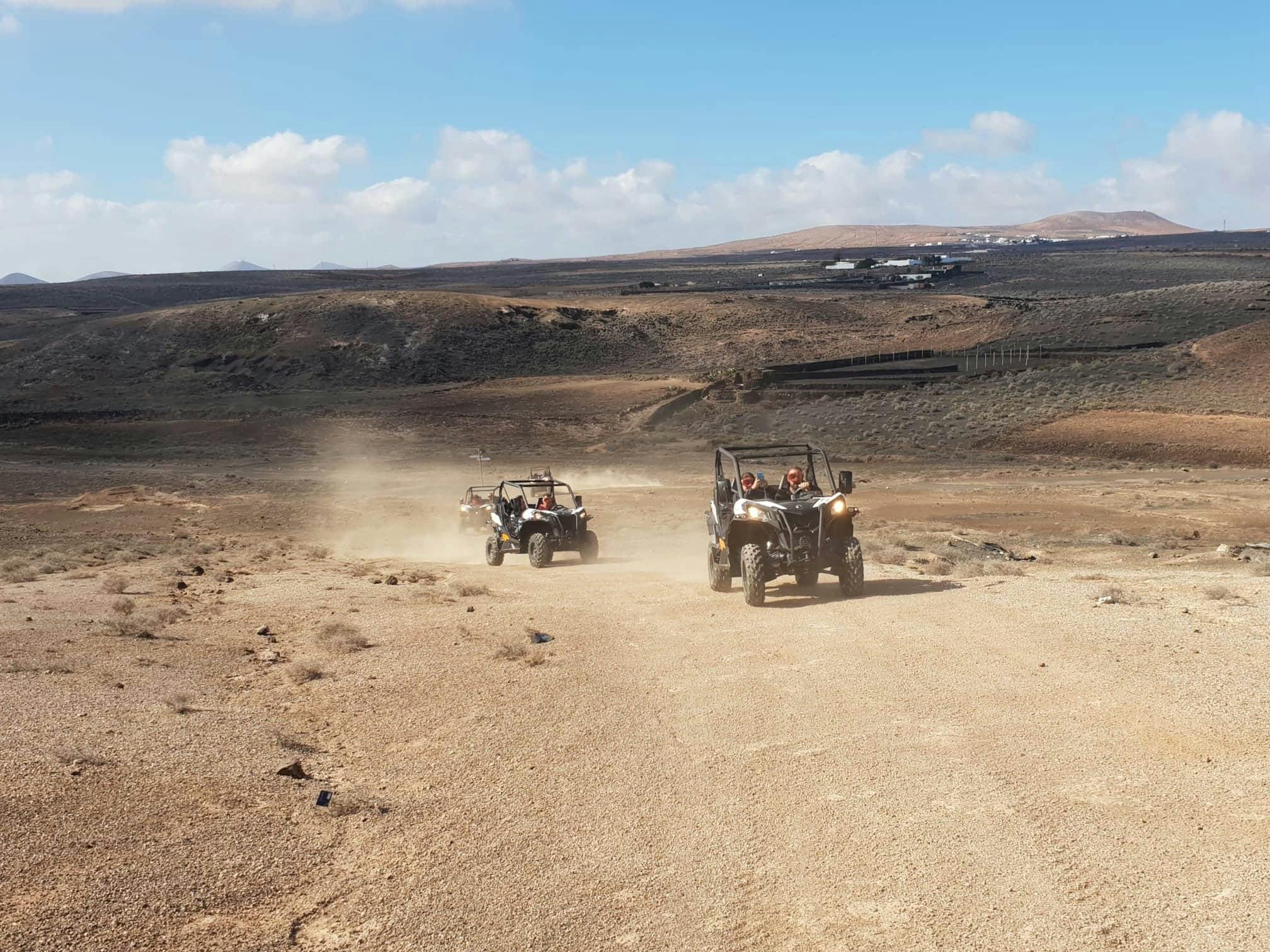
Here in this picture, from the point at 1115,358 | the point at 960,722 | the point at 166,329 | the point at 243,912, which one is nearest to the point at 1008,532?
the point at 960,722

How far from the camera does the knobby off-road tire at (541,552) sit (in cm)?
2234

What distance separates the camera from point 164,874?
6.60m

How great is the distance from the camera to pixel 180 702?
1041 centimetres

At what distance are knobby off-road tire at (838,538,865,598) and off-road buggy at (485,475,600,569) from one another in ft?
26.1

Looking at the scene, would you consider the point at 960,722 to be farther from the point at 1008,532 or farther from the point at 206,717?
the point at 1008,532

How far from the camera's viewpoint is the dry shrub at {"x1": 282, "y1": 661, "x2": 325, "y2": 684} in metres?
11.8

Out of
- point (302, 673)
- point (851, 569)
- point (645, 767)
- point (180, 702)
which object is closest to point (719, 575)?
point (851, 569)

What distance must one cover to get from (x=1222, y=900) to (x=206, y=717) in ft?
25.8

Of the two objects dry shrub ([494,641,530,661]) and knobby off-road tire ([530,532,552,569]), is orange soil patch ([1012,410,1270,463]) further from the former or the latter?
dry shrub ([494,641,530,661])

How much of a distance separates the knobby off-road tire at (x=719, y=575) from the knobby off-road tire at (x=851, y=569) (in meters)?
1.85

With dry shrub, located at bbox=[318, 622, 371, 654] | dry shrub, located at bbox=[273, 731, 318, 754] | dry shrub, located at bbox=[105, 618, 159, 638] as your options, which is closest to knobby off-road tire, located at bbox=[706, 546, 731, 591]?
dry shrub, located at bbox=[318, 622, 371, 654]

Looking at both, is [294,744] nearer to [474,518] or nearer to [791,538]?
[791,538]

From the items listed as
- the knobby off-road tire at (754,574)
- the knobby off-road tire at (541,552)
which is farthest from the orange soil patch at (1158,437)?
Result: the knobby off-road tire at (754,574)

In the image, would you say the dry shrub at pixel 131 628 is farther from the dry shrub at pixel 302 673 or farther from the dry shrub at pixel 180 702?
the dry shrub at pixel 180 702
